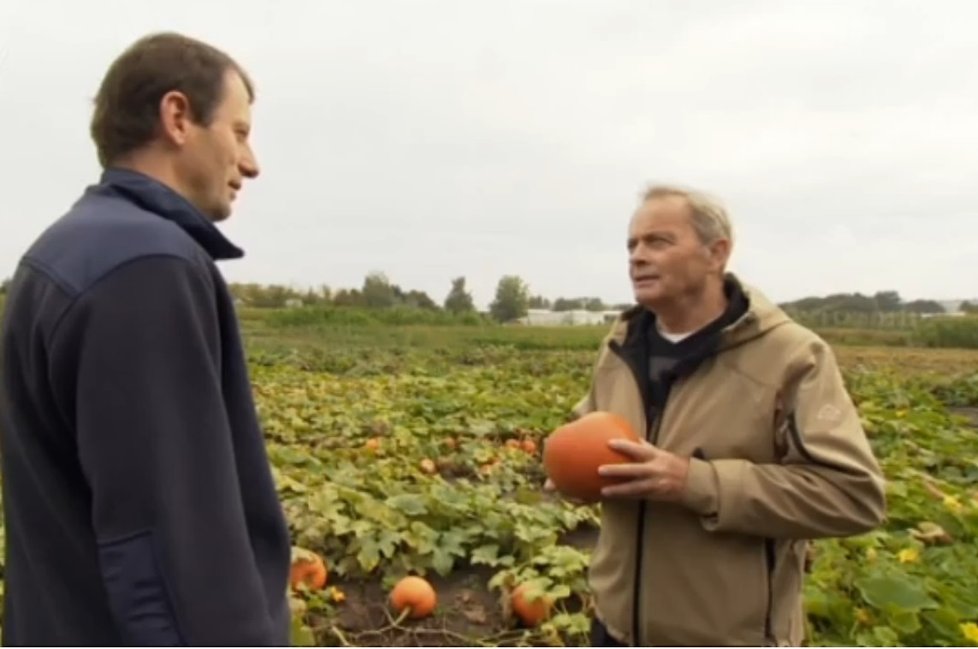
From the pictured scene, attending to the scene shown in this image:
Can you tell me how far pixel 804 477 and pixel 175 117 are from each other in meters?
1.72

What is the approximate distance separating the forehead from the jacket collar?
1.38 m

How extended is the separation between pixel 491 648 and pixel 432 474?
138 inches

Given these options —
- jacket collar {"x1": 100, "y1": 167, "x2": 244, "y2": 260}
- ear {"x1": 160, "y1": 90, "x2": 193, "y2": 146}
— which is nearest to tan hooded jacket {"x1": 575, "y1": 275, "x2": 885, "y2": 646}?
jacket collar {"x1": 100, "y1": 167, "x2": 244, "y2": 260}

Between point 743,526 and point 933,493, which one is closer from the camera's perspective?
point 743,526

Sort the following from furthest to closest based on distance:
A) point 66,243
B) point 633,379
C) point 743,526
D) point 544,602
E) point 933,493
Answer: point 933,493 → point 544,602 → point 633,379 → point 743,526 → point 66,243

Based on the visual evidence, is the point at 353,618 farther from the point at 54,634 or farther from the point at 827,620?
the point at 54,634

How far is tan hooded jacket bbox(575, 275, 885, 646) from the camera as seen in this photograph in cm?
258

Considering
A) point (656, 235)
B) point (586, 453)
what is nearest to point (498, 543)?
point (586, 453)

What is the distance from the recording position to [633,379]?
293 cm

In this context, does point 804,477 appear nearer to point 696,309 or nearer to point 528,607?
point 696,309

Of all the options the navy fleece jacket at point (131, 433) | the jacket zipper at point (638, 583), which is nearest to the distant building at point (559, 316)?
the jacket zipper at point (638, 583)

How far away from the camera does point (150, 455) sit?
152cm

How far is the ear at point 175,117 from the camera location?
1789 millimetres

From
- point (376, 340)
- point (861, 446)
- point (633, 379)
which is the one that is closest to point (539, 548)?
point (633, 379)
